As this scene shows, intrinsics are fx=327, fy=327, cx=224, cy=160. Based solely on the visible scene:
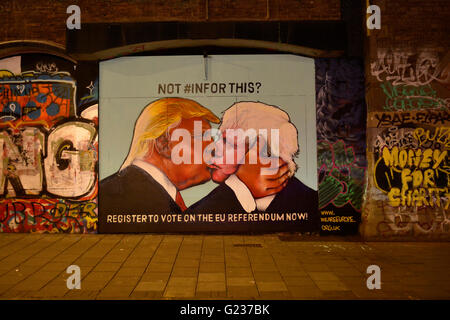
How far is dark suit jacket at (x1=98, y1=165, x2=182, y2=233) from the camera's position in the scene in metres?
7.50

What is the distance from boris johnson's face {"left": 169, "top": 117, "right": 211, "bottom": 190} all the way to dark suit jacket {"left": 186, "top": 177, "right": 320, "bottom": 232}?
0.49m

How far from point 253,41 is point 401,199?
4.69m

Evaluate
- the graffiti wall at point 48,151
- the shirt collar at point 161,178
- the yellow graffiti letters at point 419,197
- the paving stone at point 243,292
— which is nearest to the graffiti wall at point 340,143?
the yellow graffiti letters at point 419,197

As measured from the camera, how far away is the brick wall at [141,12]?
24.3 feet

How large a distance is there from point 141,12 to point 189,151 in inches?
132

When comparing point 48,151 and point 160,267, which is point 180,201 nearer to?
point 160,267

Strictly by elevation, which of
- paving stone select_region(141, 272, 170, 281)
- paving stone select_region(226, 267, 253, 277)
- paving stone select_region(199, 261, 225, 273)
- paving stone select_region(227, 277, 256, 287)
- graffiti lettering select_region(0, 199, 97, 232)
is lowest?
paving stone select_region(227, 277, 256, 287)

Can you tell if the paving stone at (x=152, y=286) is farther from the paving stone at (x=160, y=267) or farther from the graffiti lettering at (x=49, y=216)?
the graffiti lettering at (x=49, y=216)

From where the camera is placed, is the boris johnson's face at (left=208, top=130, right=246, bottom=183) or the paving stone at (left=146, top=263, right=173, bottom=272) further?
the boris johnson's face at (left=208, top=130, right=246, bottom=183)

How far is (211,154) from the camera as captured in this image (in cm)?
Answer: 748

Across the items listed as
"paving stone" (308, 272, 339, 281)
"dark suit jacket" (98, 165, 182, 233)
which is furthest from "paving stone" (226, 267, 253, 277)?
"dark suit jacket" (98, 165, 182, 233)

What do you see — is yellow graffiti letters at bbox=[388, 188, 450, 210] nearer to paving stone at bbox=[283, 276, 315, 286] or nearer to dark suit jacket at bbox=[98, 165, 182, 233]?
paving stone at bbox=[283, 276, 315, 286]

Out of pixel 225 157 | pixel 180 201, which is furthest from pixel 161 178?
pixel 225 157
